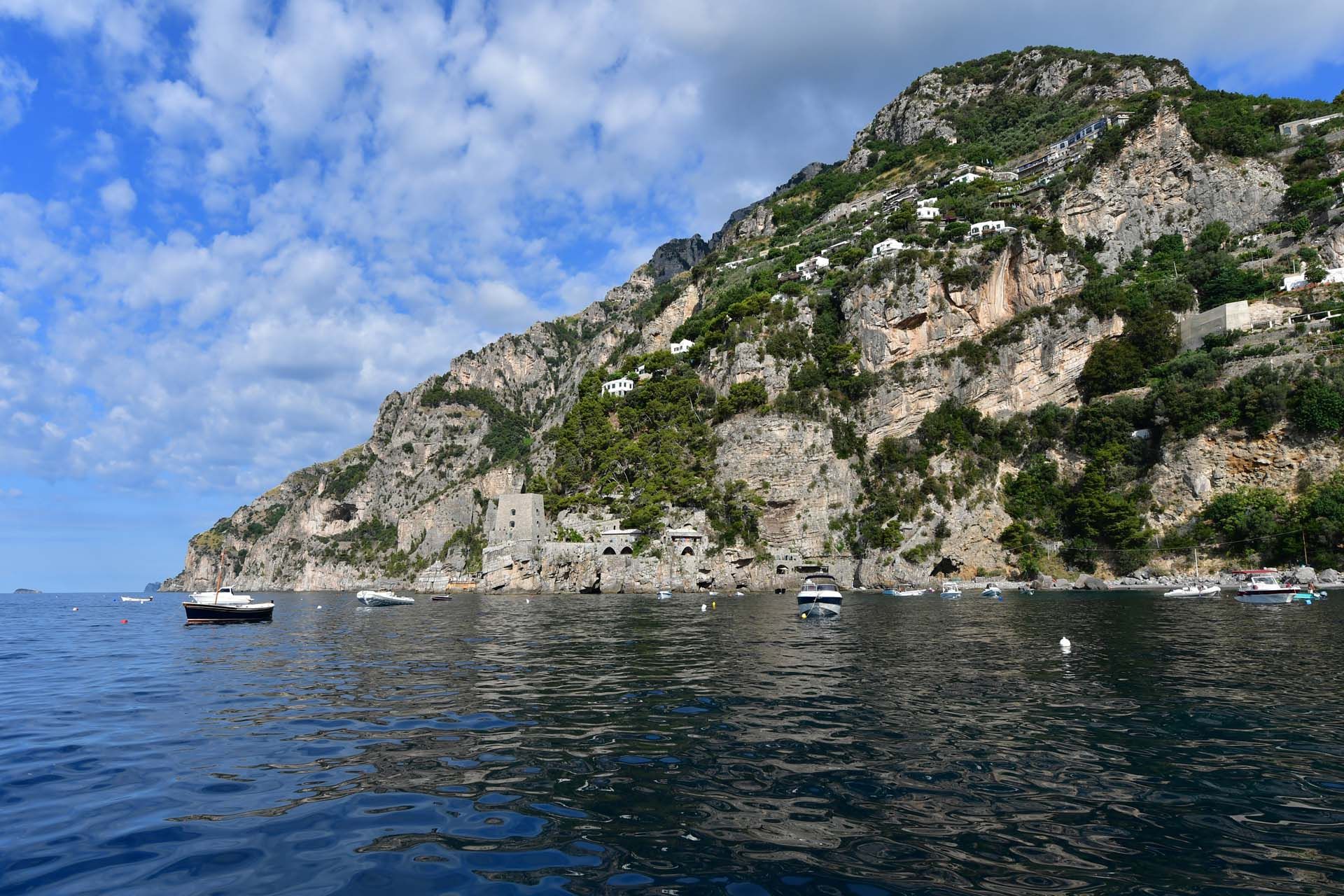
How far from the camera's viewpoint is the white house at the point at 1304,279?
201 feet

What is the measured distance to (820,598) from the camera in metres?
35.3

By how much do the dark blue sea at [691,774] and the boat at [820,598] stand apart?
46.3 ft

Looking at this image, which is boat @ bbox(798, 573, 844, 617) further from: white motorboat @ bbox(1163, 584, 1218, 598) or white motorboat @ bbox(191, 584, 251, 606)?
white motorboat @ bbox(191, 584, 251, 606)

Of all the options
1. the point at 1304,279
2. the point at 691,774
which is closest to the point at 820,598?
the point at 691,774

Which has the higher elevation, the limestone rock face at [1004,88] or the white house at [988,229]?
the limestone rock face at [1004,88]

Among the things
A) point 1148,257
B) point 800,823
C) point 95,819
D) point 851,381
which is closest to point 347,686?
point 95,819

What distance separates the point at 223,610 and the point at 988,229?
8488 centimetres

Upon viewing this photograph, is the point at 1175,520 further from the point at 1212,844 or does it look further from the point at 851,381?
the point at 1212,844

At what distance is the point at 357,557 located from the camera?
139250mm

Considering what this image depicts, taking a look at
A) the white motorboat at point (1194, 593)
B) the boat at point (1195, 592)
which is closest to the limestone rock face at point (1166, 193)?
the boat at point (1195, 592)

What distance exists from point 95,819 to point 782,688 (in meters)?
11.5

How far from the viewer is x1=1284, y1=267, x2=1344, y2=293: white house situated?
61256mm

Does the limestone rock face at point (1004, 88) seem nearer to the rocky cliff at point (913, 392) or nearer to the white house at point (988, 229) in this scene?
the rocky cliff at point (913, 392)

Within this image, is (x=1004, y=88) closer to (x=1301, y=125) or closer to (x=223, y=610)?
(x=1301, y=125)
